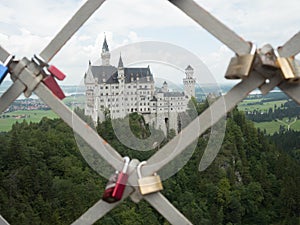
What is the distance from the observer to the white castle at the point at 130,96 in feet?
2.84

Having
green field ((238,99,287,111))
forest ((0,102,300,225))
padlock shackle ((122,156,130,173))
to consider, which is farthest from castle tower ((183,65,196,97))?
forest ((0,102,300,225))

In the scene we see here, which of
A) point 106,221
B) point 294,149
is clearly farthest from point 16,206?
point 294,149

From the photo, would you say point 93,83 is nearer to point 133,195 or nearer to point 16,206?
point 133,195

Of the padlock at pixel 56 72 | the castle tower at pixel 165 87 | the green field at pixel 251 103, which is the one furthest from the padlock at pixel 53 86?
the green field at pixel 251 103

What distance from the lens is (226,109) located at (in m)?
0.60

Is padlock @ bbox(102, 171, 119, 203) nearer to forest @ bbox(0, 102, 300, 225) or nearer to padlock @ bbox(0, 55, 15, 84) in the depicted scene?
padlock @ bbox(0, 55, 15, 84)

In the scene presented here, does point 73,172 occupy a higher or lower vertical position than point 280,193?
higher

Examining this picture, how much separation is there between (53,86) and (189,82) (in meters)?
0.29

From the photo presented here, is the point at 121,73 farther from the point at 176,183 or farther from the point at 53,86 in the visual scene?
the point at 176,183

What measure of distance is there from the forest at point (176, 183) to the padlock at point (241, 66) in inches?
560

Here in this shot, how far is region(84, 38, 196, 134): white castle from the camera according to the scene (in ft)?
2.84

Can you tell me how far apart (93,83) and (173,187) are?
18.3 metres

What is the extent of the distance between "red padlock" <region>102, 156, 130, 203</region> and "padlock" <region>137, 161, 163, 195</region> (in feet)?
0.08

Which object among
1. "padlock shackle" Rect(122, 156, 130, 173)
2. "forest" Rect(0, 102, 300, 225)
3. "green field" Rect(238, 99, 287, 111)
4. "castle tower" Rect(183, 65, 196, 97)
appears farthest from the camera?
"forest" Rect(0, 102, 300, 225)
